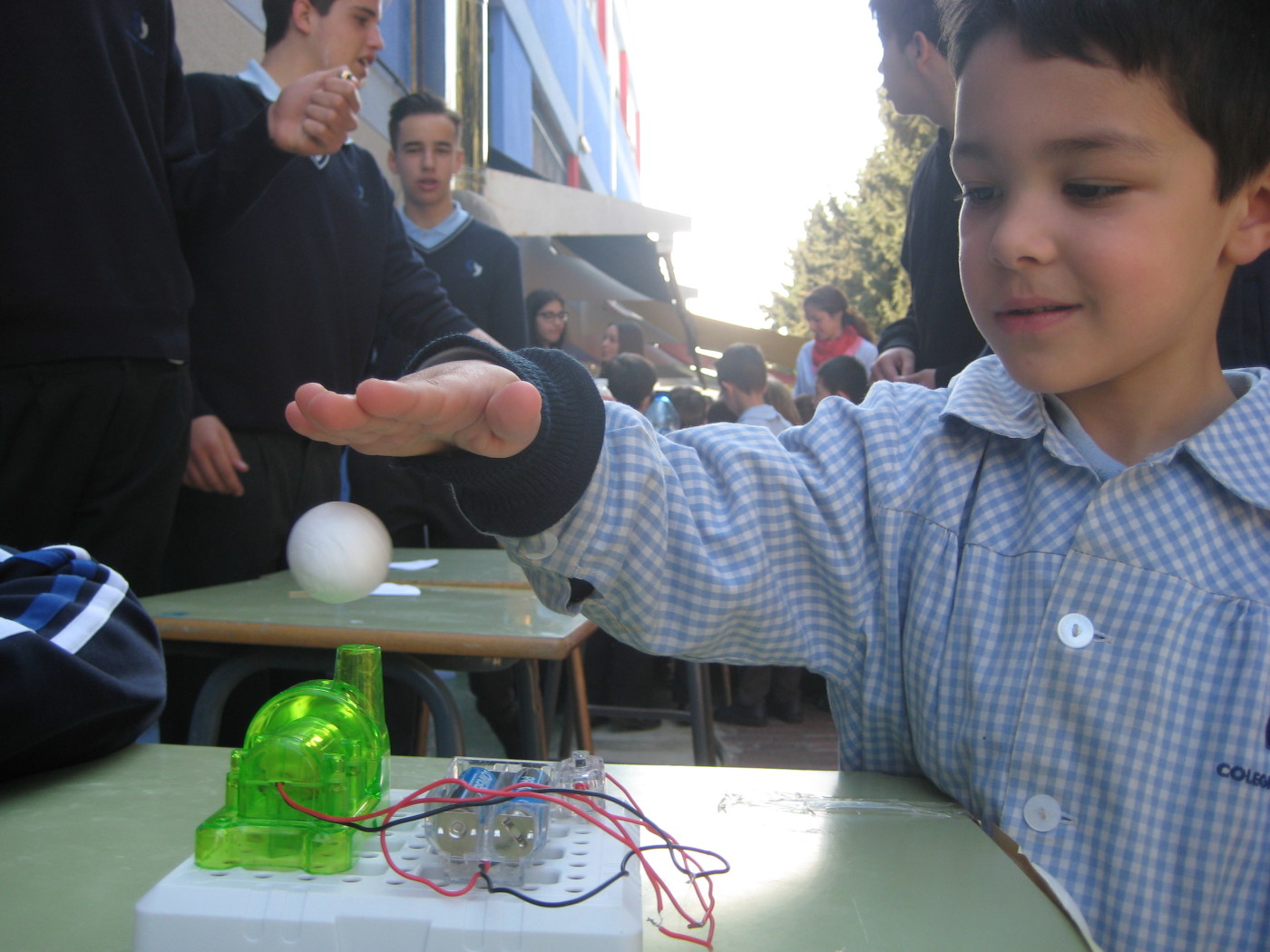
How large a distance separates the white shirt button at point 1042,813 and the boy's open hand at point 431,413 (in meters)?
0.60

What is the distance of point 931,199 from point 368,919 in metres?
2.34

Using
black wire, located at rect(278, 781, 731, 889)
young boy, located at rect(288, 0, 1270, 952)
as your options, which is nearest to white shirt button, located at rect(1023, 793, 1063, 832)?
young boy, located at rect(288, 0, 1270, 952)

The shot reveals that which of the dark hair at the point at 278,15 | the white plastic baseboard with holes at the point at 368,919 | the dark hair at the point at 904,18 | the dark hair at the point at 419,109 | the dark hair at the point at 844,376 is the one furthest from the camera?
the dark hair at the point at 844,376

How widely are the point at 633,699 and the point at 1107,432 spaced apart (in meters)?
3.54

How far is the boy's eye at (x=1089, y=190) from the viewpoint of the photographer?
37.9 inches

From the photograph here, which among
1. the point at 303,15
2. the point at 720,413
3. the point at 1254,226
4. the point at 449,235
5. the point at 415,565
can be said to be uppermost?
the point at 303,15

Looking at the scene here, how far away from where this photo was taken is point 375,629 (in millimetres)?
1699

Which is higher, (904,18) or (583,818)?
(904,18)

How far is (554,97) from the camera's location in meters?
16.3

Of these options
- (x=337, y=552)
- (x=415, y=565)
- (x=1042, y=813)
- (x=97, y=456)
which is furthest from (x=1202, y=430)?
(x=415, y=565)

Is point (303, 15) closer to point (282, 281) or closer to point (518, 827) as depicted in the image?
point (282, 281)

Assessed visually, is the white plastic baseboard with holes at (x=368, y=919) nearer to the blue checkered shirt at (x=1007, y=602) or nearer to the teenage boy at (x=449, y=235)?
the blue checkered shirt at (x=1007, y=602)

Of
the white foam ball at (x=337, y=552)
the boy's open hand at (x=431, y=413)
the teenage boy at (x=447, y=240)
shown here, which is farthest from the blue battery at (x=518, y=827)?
the teenage boy at (x=447, y=240)

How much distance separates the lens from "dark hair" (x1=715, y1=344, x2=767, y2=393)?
18.7 ft
